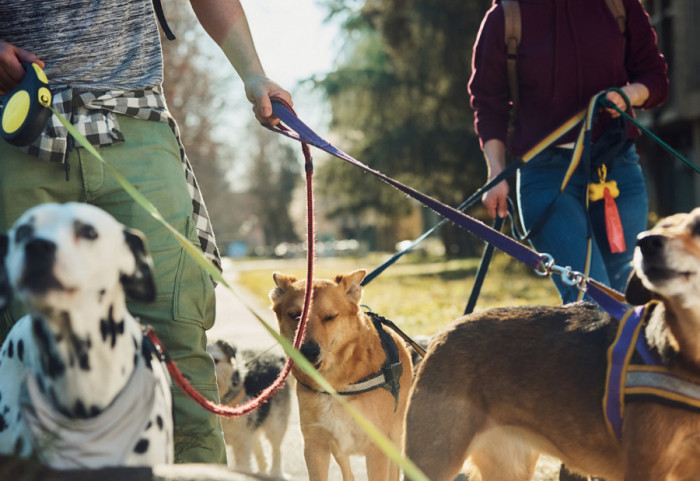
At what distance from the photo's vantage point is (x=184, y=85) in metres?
25.9

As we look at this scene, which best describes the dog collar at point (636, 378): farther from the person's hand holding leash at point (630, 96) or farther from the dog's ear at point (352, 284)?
the dog's ear at point (352, 284)

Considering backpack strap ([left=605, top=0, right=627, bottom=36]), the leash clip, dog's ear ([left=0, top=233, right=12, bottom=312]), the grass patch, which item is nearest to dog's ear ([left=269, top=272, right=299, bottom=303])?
the leash clip

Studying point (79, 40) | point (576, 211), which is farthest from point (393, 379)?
point (79, 40)

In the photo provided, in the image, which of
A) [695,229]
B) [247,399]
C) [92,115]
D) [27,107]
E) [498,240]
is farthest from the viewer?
Result: [247,399]

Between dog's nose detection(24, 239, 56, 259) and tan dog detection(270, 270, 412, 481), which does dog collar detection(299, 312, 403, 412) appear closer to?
tan dog detection(270, 270, 412, 481)

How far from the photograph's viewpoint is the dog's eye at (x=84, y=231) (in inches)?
78.2

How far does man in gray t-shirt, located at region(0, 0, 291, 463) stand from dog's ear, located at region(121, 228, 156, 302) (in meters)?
0.76

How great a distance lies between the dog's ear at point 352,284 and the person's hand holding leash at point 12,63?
9.09ft

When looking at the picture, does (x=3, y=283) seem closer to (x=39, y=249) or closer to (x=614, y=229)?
(x=39, y=249)

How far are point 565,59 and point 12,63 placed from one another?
9.37 ft

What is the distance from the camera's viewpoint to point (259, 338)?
32.7 feet

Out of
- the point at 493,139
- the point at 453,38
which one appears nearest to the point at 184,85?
the point at 453,38

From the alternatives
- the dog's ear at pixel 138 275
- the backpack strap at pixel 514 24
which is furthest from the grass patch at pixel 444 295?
the dog's ear at pixel 138 275

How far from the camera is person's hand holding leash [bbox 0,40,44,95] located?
107 inches
